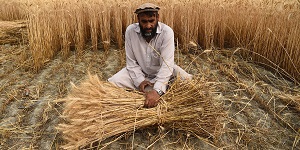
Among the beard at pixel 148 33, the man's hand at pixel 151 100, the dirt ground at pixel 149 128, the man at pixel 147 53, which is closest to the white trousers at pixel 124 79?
the man at pixel 147 53

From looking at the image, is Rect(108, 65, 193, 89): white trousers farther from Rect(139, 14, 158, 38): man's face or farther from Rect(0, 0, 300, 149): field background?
Rect(139, 14, 158, 38): man's face

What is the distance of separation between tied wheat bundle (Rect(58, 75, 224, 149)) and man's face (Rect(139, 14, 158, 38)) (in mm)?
547

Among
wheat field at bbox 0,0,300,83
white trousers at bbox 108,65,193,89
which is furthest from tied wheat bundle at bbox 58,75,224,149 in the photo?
wheat field at bbox 0,0,300,83

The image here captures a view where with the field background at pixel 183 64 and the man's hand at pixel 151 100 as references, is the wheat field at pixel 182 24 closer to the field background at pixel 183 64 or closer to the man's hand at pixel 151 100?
the field background at pixel 183 64

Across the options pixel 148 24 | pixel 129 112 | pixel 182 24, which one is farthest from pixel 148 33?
pixel 182 24

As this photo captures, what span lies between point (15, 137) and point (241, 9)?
320 centimetres

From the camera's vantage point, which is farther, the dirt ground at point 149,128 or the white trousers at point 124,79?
the white trousers at point 124,79

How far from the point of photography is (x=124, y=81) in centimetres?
242

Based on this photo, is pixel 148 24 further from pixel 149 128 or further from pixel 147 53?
pixel 149 128

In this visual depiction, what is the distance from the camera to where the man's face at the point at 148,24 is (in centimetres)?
218

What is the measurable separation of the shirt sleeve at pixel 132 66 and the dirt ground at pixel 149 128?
46 centimetres

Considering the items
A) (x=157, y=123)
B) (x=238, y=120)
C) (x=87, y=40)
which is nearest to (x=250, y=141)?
(x=238, y=120)

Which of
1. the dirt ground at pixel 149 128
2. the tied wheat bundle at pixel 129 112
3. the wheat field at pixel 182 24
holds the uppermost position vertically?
the wheat field at pixel 182 24

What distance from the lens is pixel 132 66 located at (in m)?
2.47
